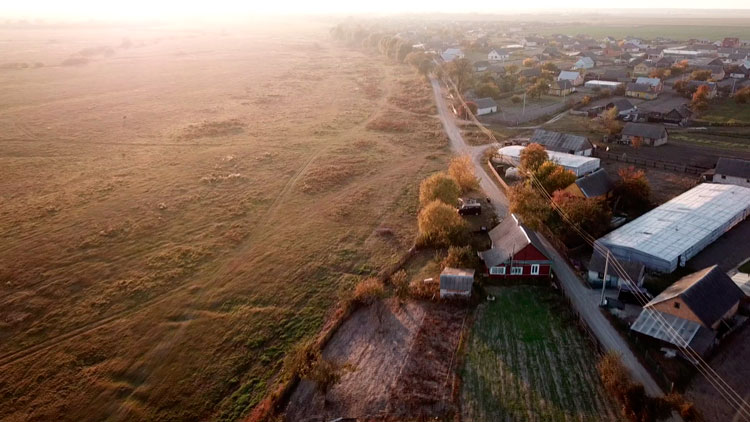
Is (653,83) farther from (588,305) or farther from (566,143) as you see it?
(588,305)

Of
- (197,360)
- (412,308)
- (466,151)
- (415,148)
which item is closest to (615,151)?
(466,151)

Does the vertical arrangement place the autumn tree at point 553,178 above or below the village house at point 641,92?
above

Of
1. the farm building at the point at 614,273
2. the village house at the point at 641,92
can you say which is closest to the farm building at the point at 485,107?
the village house at the point at 641,92

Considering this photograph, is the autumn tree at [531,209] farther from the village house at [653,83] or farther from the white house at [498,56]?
the white house at [498,56]

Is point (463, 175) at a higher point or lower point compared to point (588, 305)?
higher

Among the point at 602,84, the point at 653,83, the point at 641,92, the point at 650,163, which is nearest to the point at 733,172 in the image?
the point at 650,163
